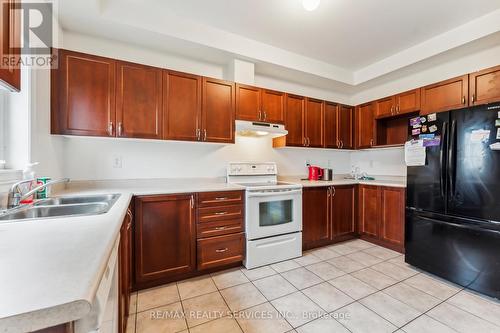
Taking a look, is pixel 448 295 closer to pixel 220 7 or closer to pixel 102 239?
pixel 102 239

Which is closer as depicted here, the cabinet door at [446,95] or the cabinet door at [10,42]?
the cabinet door at [10,42]

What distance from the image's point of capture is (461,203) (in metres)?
2.07

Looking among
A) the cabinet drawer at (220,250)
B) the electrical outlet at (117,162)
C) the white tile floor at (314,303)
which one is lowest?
the white tile floor at (314,303)

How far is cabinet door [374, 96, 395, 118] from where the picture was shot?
3.22 m

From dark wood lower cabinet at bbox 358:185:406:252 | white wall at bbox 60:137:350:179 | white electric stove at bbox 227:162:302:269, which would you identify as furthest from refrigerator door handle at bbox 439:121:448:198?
white wall at bbox 60:137:350:179

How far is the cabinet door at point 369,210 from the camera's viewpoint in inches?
122

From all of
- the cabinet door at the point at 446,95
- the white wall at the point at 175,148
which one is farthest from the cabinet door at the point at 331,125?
the cabinet door at the point at 446,95

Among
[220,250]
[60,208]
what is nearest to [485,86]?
[220,250]

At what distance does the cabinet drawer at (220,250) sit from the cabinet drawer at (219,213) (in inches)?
7.9

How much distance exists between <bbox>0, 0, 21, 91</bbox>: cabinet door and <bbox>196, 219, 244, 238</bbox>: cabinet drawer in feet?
5.60

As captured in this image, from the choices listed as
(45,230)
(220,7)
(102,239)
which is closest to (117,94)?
(220,7)

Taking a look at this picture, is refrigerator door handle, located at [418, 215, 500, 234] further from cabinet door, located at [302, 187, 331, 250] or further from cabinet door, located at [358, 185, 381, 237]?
cabinet door, located at [302, 187, 331, 250]

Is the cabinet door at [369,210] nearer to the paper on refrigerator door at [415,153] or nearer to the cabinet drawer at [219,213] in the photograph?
the paper on refrigerator door at [415,153]

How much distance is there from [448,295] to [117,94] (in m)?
3.59
